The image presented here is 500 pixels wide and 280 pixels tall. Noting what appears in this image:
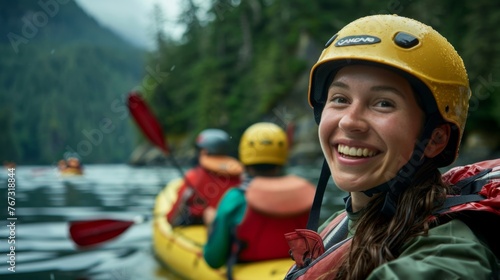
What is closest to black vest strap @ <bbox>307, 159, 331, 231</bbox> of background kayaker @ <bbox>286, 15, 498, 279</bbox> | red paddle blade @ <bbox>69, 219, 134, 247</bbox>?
background kayaker @ <bbox>286, 15, 498, 279</bbox>

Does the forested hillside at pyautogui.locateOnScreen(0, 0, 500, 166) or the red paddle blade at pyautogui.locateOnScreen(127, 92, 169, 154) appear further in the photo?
the forested hillside at pyautogui.locateOnScreen(0, 0, 500, 166)

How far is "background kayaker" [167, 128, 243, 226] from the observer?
7.21 m

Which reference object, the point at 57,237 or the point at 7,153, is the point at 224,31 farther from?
the point at 57,237

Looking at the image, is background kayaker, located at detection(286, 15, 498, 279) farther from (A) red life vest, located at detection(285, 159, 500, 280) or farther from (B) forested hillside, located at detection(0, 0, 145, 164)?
(B) forested hillside, located at detection(0, 0, 145, 164)

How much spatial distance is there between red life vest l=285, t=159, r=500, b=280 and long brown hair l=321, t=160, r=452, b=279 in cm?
4

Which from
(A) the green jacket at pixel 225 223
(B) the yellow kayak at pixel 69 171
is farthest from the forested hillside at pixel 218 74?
(A) the green jacket at pixel 225 223

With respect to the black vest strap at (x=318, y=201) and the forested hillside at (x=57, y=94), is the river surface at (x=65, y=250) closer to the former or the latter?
the black vest strap at (x=318, y=201)

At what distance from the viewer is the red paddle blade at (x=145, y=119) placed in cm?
688

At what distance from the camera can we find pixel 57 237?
860 centimetres

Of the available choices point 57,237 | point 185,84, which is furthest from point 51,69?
point 57,237

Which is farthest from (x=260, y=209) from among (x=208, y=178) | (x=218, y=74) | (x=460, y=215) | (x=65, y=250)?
(x=218, y=74)

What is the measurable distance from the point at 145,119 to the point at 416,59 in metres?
6.33

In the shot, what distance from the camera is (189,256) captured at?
603 cm

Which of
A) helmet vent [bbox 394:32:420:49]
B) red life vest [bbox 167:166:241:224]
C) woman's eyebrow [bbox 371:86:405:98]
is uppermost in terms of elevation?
helmet vent [bbox 394:32:420:49]
